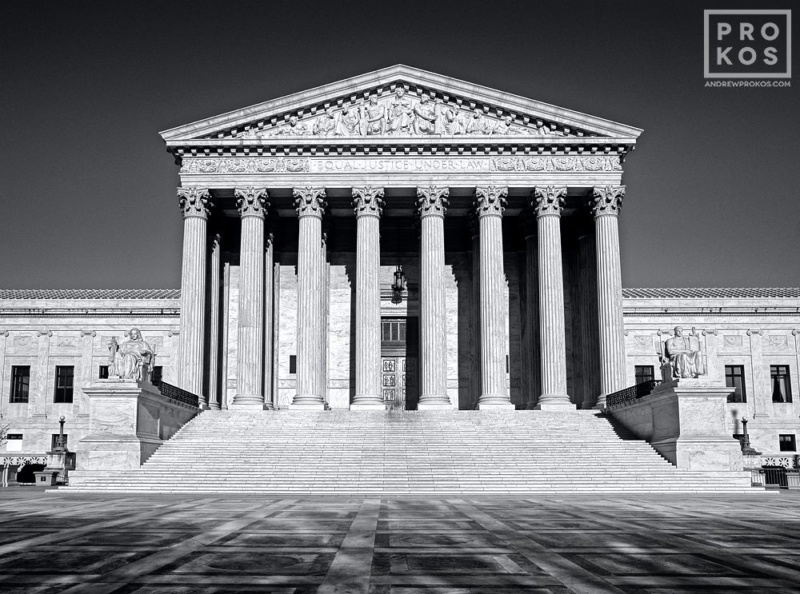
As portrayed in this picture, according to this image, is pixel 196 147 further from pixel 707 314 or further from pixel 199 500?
pixel 707 314

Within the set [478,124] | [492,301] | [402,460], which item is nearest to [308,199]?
[478,124]

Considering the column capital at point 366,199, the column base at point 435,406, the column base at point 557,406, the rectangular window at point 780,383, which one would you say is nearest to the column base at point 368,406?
the column base at point 435,406

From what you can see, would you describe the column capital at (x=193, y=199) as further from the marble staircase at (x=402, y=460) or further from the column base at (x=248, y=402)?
the marble staircase at (x=402, y=460)

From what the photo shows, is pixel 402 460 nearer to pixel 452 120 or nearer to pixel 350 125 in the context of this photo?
pixel 350 125

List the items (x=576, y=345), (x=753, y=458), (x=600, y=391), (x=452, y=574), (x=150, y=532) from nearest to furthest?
1. (x=452, y=574)
2. (x=150, y=532)
3. (x=753, y=458)
4. (x=600, y=391)
5. (x=576, y=345)

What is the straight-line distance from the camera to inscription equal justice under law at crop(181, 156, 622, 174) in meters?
41.5

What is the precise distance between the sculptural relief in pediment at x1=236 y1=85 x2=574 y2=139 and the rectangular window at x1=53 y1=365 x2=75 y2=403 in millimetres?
22338

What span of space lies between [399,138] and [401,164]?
138cm

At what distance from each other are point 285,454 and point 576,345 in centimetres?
2147

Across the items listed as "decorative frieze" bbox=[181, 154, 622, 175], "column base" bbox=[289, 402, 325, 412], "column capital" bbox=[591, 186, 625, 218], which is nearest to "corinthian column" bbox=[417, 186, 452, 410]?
"decorative frieze" bbox=[181, 154, 622, 175]

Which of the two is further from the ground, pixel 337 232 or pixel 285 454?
pixel 337 232

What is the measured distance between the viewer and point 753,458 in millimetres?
37031

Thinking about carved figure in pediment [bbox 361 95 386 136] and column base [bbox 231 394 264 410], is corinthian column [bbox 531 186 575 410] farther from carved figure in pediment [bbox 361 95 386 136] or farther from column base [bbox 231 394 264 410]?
column base [bbox 231 394 264 410]

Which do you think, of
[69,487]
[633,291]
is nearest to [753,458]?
[633,291]
